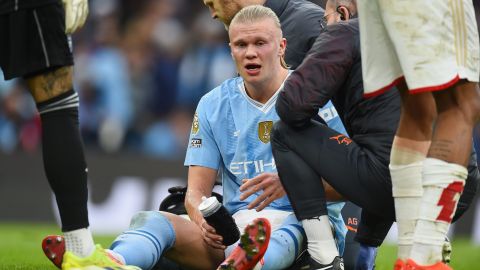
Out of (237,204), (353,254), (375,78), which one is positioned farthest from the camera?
(353,254)

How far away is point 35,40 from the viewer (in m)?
3.88

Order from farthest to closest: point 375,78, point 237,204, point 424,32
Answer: point 237,204 → point 375,78 → point 424,32

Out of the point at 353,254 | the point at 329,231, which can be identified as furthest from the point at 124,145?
the point at 329,231

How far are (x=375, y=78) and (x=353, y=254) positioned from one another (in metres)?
1.45

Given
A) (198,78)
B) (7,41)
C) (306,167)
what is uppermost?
(7,41)

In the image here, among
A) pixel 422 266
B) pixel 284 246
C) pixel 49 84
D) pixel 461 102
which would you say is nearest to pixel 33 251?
pixel 284 246

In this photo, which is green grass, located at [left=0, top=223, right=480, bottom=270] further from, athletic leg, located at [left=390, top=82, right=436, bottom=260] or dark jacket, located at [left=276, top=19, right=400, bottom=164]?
athletic leg, located at [left=390, top=82, right=436, bottom=260]

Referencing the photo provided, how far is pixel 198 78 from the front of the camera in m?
12.7

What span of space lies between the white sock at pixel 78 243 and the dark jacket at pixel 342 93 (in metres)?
1.10

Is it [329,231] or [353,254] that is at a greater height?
[329,231]

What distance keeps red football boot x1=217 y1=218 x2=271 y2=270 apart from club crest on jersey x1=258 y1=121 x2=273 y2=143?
Result: 86cm

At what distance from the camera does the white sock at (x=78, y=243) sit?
12.8 feet

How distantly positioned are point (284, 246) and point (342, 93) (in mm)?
809

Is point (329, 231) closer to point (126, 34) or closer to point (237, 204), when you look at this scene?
point (237, 204)
